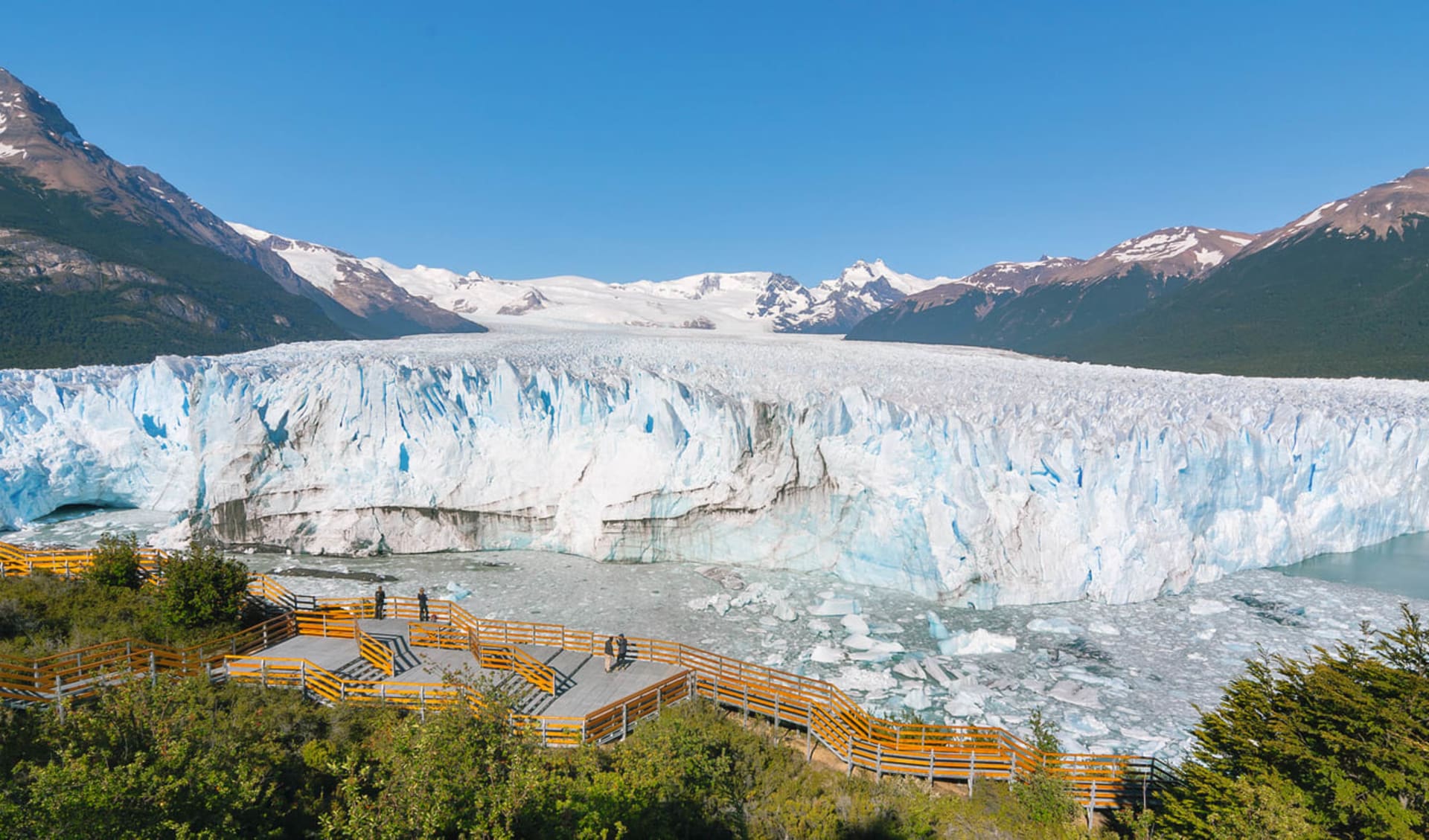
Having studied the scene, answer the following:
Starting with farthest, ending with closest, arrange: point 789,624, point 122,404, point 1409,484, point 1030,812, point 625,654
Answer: point 122,404
point 1409,484
point 789,624
point 625,654
point 1030,812

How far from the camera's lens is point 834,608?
17.0 metres

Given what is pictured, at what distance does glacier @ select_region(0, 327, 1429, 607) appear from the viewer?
17891 millimetres

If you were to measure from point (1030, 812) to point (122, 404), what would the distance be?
30.3 meters

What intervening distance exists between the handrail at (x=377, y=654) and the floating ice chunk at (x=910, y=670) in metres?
9.48

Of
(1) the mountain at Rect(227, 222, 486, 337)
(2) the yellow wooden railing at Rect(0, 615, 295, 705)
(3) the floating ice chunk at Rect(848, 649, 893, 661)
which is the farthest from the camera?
(1) the mountain at Rect(227, 222, 486, 337)

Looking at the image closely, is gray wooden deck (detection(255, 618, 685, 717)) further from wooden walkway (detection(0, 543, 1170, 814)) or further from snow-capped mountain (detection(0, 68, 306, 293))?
snow-capped mountain (detection(0, 68, 306, 293))

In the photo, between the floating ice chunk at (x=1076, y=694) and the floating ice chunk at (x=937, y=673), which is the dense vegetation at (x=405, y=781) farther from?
the floating ice chunk at (x=1076, y=694)

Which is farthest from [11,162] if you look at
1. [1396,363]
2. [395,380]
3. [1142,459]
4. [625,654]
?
[1396,363]

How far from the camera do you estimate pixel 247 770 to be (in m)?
7.22

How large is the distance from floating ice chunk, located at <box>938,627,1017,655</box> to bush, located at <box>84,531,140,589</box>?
17.9 m

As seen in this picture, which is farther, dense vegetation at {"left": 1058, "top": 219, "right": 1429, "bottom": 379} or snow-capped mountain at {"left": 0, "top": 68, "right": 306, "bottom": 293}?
snow-capped mountain at {"left": 0, "top": 68, "right": 306, "bottom": 293}

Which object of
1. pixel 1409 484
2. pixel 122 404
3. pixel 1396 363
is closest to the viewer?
pixel 1409 484

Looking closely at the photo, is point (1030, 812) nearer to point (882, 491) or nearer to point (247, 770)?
point (247, 770)

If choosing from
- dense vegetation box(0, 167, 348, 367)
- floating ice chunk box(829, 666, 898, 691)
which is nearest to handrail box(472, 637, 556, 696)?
floating ice chunk box(829, 666, 898, 691)
